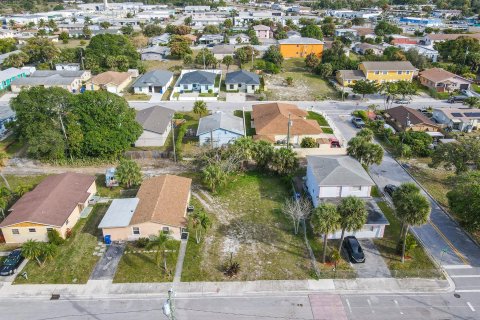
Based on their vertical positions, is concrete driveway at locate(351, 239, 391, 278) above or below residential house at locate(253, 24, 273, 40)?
below

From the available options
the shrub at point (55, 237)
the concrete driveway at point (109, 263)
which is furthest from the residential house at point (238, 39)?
the shrub at point (55, 237)

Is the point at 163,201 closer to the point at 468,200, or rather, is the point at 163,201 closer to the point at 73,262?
the point at 73,262

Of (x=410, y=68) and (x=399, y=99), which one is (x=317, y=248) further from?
(x=410, y=68)

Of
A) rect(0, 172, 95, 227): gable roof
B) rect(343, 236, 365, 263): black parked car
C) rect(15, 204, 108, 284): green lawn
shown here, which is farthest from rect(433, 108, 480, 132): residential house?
rect(15, 204, 108, 284): green lawn

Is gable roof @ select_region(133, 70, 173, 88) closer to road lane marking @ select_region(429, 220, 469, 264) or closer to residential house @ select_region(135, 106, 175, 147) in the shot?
residential house @ select_region(135, 106, 175, 147)

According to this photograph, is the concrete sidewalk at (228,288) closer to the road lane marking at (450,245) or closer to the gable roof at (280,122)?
the road lane marking at (450,245)
